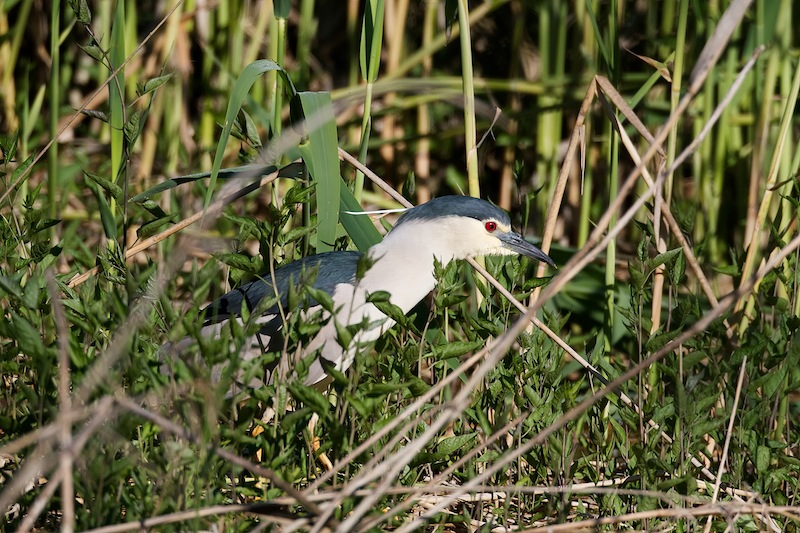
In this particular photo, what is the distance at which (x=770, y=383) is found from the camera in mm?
2289

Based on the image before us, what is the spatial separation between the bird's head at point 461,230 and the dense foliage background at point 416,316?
0.22 feet

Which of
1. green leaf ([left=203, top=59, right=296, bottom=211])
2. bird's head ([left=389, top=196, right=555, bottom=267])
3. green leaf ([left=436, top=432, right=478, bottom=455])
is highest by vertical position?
green leaf ([left=203, top=59, right=296, bottom=211])

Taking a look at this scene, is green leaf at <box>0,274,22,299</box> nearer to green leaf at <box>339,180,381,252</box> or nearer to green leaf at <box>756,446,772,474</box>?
green leaf at <box>339,180,381,252</box>

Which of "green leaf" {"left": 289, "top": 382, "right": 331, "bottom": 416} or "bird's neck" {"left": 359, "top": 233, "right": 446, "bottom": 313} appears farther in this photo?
"bird's neck" {"left": 359, "top": 233, "right": 446, "bottom": 313}

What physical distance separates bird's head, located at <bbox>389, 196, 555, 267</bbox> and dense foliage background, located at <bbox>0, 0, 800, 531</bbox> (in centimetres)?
7

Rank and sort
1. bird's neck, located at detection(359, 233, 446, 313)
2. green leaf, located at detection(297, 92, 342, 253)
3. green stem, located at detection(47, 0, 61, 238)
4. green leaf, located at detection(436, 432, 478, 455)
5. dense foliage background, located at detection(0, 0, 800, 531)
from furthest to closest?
green stem, located at detection(47, 0, 61, 238) < bird's neck, located at detection(359, 233, 446, 313) < green leaf, located at detection(297, 92, 342, 253) < green leaf, located at detection(436, 432, 478, 455) < dense foliage background, located at detection(0, 0, 800, 531)

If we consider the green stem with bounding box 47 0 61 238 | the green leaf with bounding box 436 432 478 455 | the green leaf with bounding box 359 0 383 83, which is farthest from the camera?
the green stem with bounding box 47 0 61 238

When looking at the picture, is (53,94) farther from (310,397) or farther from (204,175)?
(310,397)

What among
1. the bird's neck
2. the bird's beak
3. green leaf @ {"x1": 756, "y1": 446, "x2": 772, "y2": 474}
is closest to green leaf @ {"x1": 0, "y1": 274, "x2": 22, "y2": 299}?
the bird's neck

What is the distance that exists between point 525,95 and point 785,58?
1.32 metres

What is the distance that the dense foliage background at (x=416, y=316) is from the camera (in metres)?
1.73

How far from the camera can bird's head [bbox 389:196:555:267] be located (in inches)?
105

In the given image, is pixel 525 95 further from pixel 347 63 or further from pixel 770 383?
pixel 770 383

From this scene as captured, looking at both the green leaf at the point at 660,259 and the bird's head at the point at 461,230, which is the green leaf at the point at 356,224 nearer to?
the bird's head at the point at 461,230
